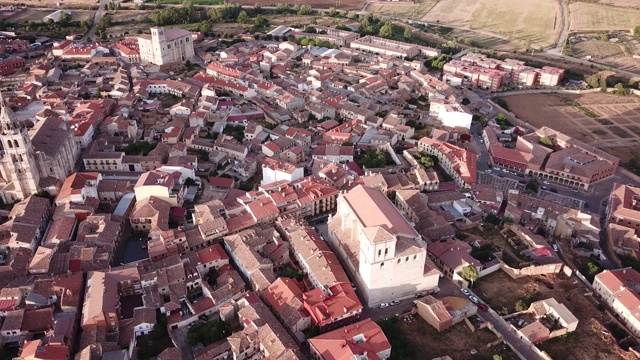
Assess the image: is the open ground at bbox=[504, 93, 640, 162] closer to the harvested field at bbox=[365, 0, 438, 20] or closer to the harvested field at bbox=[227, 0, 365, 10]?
the harvested field at bbox=[365, 0, 438, 20]

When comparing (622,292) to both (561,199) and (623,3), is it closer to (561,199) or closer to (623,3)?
(561,199)

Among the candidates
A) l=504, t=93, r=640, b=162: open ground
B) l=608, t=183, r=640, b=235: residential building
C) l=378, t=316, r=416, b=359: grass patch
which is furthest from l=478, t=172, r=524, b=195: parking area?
l=378, t=316, r=416, b=359: grass patch

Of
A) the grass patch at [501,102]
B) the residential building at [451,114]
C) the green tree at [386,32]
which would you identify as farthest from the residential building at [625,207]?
the green tree at [386,32]

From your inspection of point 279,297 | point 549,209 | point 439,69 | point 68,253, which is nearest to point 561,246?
point 549,209

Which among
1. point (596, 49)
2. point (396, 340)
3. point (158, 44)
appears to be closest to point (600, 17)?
point (596, 49)

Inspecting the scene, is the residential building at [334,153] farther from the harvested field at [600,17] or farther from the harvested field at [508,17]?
the harvested field at [600,17]

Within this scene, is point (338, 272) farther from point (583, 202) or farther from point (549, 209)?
point (583, 202)
